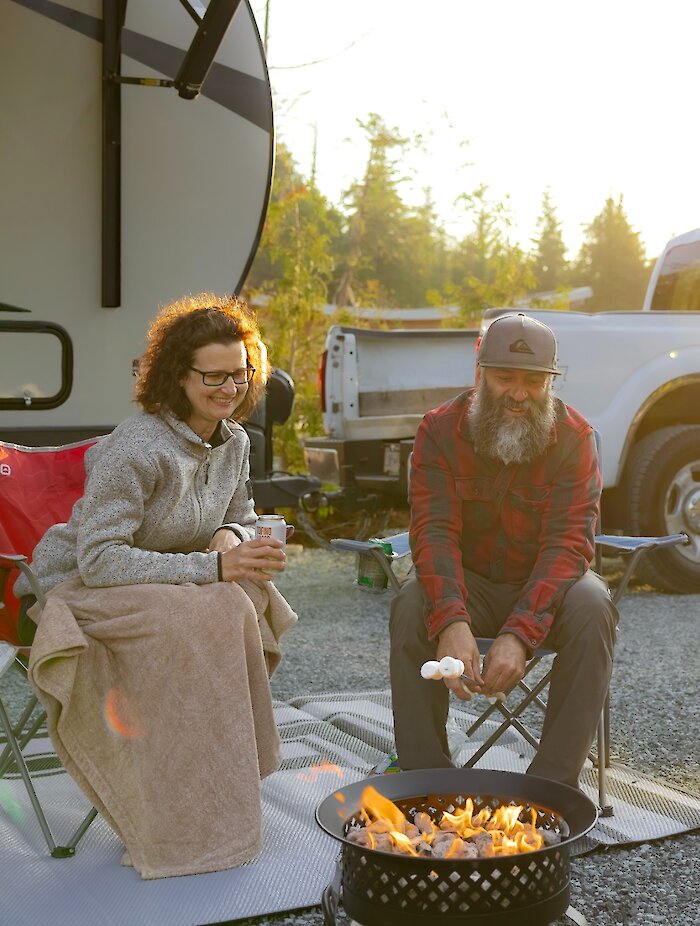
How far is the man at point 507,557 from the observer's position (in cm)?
257

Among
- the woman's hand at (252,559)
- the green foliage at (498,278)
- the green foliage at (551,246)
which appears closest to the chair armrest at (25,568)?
the woman's hand at (252,559)

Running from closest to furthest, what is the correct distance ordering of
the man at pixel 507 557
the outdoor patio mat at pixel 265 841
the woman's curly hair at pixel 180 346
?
the outdoor patio mat at pixel 265 841 < the man at pixel 507 557 < the woman's curly hair at pixel 180 346

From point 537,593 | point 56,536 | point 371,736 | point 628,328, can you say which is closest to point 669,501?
point 628,328

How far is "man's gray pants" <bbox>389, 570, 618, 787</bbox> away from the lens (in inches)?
99.6

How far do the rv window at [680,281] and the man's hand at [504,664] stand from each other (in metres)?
4.55

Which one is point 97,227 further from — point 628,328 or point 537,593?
point 628,328

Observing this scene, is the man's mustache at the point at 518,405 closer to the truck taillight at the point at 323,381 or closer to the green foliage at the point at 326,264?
the truck taillight at the point at 323,381

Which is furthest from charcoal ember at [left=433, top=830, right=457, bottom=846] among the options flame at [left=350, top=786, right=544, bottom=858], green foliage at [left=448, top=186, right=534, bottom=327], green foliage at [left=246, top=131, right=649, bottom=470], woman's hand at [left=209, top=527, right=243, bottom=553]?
green foliage at [left=448, top=186, right=534, bottom=327]

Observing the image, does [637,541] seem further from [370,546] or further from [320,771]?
[320,771]

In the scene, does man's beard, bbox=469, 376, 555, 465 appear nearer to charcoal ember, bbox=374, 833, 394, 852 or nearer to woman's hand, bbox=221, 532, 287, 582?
woman's hand, bbox=221, 532, 287, 582

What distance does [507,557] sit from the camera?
2926mm

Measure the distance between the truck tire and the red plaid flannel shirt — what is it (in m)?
3.16

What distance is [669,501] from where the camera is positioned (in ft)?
19.9

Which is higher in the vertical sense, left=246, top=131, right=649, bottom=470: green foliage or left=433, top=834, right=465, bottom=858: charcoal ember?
left=246, top=131, right=649, bottom=470: green foliage
